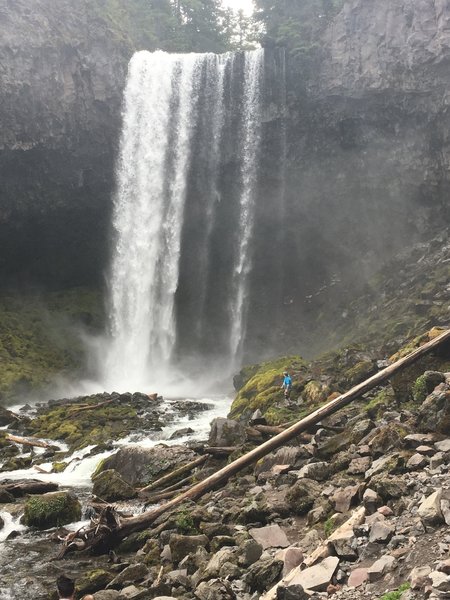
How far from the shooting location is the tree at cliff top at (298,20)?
37.0 m

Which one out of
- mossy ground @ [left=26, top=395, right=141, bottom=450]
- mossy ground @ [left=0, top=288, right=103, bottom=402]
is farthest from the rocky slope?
mossy ground @ [left=0, top=288, right=103, bottom=402]

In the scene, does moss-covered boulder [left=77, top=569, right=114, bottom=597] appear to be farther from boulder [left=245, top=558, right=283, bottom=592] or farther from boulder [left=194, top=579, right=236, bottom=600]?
boulder [left=245, top=558, right=283, bottom=592]

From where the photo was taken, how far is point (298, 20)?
39.7 meters

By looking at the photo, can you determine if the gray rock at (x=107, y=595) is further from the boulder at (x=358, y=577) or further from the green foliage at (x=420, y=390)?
the green foliage at (x=420, y=390)

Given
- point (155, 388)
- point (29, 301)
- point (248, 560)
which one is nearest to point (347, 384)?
point (248, 560)

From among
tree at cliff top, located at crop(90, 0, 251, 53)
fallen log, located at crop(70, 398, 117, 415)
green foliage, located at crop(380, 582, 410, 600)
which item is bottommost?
green foliage, located at crop(380, 582, 410, 600)

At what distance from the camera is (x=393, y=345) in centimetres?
2042

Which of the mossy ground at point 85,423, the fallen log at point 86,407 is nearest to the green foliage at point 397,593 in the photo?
the mossy ground at point 85,423

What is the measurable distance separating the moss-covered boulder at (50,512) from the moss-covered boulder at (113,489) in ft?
3.14

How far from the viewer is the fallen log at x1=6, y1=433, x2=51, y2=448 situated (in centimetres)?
1902

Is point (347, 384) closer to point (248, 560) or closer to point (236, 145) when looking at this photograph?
point (248, 560)

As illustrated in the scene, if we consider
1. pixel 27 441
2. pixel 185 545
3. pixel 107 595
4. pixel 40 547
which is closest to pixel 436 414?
pixel 185 545

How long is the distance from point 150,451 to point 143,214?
27176 millimetres

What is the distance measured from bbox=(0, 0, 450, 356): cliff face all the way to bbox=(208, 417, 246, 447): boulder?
21.1 meters
